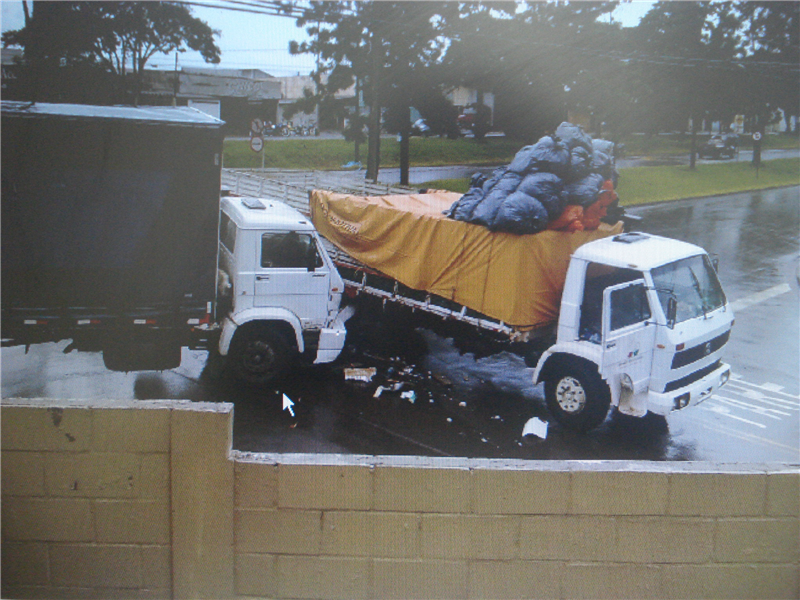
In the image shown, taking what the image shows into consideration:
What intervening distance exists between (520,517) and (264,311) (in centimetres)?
493

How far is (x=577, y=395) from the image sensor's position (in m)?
6.80

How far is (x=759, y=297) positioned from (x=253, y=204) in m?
8.73

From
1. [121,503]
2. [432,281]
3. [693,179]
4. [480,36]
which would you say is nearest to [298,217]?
[432,281]

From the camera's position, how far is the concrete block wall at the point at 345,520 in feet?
10.0

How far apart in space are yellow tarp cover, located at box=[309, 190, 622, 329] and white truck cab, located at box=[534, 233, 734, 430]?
1.03 feet

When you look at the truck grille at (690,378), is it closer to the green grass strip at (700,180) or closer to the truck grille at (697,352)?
the truck grille at (697,352)

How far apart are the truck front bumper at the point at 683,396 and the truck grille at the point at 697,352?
234 millimetres

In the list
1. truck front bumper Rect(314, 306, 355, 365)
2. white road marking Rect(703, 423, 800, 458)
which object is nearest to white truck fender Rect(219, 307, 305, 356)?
truck front bumper Rect(314, 306, 355, 365)

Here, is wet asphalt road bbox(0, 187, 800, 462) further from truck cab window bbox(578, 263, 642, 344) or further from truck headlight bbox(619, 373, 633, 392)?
truck cab window bbox(578, 263, 642, 344)

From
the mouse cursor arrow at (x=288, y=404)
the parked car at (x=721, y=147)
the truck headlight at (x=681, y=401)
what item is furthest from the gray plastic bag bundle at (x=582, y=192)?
the parked car at (x=721, y=147)

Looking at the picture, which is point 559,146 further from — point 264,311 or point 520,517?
point 520,517

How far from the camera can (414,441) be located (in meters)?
6.64

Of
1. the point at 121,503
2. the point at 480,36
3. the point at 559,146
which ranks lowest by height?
the point at 121,503

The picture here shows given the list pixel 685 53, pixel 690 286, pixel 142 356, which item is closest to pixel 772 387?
pixel 690 286
